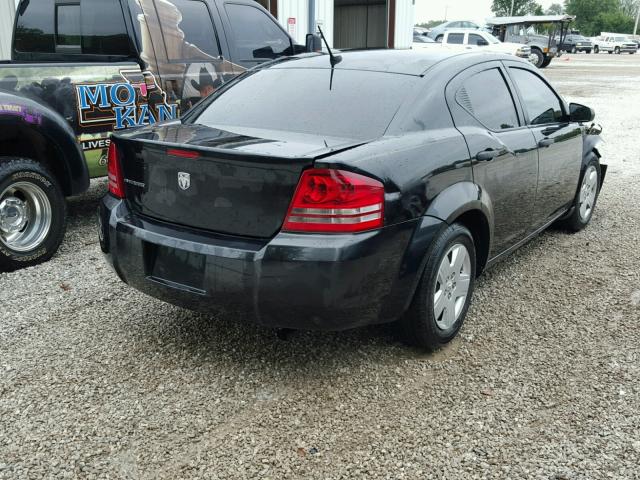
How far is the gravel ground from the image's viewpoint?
2.54 metres

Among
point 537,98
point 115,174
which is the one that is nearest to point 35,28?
point 115,174

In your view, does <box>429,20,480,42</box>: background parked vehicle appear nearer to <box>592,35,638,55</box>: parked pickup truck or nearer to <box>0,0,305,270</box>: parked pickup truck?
<box>0,0,305,270</box>: parked pickup truck

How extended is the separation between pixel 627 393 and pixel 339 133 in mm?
1875

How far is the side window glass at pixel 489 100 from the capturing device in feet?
12.1

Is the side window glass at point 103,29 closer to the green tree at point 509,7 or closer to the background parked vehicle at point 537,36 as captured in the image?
the background parked vehicle at point 537,36

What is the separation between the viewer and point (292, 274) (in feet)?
8.86

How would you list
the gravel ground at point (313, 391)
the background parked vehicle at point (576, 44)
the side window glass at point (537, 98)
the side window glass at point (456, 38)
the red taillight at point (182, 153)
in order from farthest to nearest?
the background parked vehicle at point (576, 44)
the side window glass at point (456, 38)
the side window glass at point (537, 98)
the red taillight at point (182, 153)
the gravel ground at point (313, 391)

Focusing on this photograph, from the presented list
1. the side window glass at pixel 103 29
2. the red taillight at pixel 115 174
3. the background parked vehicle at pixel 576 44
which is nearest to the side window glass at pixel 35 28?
the side window glass at pixel 103 29

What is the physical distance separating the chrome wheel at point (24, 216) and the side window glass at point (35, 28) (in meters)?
2.14

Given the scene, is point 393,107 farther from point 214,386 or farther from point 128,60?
point 128,60

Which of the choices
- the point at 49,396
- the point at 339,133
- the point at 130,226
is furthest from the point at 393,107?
the point at 49,396

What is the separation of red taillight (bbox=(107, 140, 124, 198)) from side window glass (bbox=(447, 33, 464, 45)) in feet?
79.3

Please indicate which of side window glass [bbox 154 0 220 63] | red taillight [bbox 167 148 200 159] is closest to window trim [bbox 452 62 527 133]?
red taillight [bbox 167 148 200 159]

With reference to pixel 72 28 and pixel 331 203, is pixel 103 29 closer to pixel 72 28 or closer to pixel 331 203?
pixel 72 28
